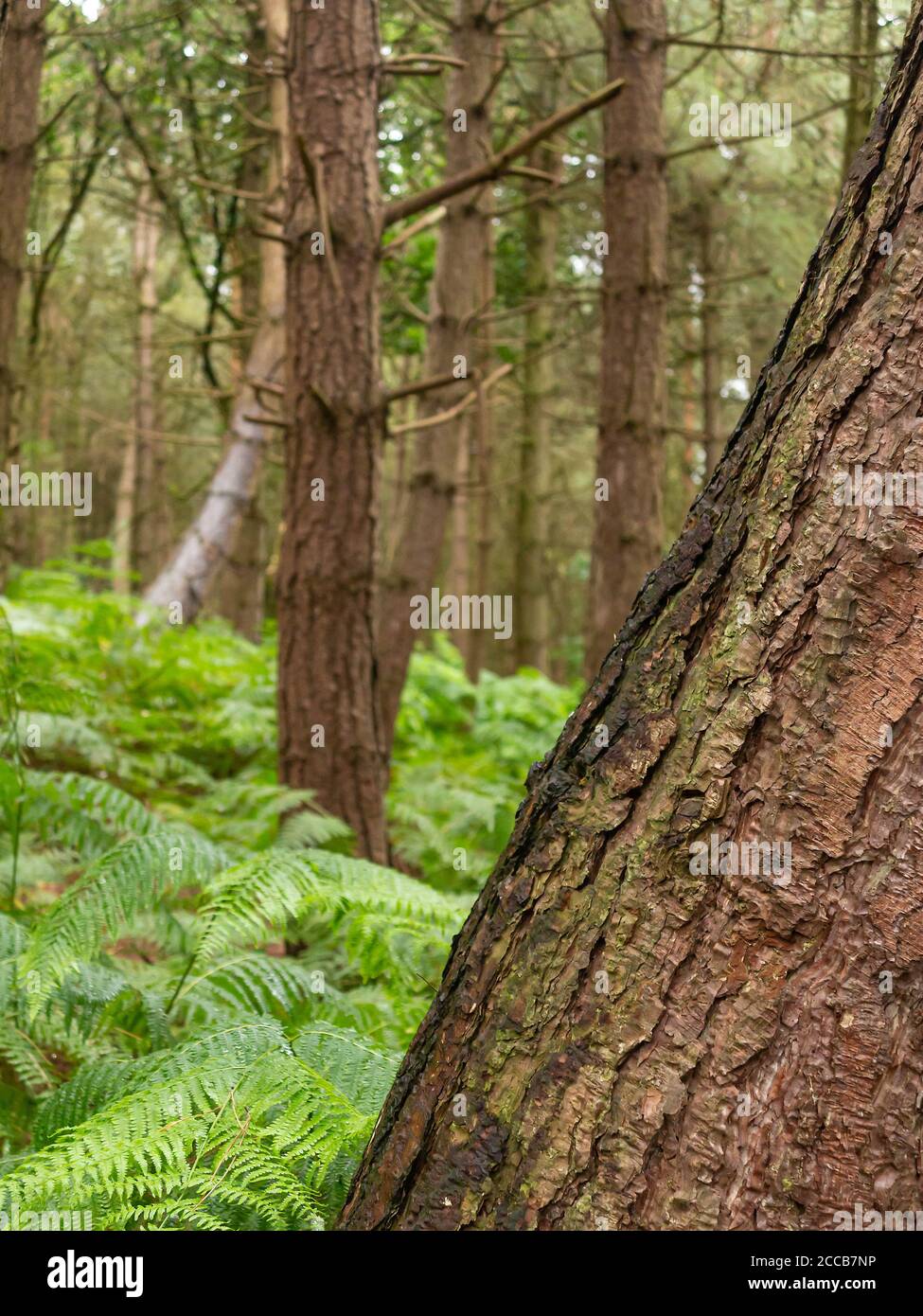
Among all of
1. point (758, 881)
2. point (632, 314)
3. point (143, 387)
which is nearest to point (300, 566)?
point (632, 314)

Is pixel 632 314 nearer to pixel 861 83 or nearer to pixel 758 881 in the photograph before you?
pixel 861 83

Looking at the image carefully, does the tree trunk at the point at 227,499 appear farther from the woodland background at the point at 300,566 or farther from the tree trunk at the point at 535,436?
the tree trunk at the point at 535,436

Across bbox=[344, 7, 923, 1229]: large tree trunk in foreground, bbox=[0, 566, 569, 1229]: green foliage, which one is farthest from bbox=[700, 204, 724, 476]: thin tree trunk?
bbox=[344, 7, 923, 1229]: large tree trunk in foreground

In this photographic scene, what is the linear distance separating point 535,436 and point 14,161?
7447mm

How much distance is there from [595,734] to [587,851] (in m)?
0.16

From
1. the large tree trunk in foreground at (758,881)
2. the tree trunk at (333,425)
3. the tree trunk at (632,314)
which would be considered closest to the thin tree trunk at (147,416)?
the tree trunk at (632,314)

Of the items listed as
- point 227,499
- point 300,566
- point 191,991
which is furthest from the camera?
point 227,499

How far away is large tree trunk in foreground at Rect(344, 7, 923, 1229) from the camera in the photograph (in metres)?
1.29

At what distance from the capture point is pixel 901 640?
129cm

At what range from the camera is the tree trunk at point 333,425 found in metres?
4.86

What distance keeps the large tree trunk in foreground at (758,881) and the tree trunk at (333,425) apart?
3577 mm

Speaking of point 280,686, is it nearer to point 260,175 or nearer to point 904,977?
point 904,977

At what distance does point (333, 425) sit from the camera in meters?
4.89

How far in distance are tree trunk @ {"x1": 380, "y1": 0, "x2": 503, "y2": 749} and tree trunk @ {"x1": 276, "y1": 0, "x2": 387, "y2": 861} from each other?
2.26 metres
